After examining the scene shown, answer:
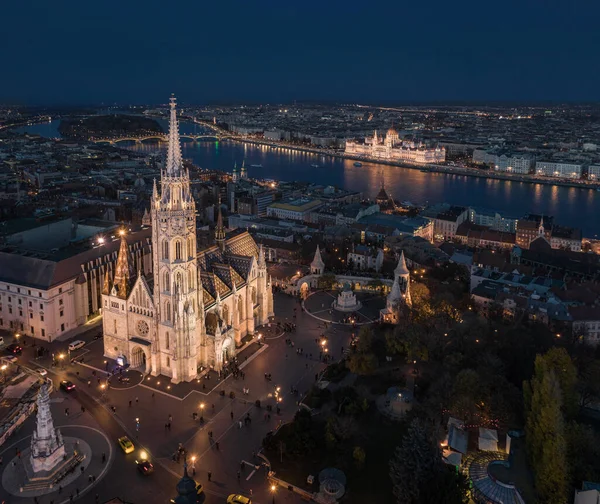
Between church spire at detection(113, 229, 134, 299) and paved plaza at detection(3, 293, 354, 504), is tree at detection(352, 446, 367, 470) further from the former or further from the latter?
church spire at detection(113, 229, 134, 299)

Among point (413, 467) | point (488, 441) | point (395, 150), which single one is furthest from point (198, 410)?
point (395, 150)

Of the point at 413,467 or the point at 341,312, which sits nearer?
the point at 413,467

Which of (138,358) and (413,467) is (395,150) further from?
(413,467)

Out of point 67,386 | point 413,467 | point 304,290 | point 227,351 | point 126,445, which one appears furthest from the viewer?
point 304,290

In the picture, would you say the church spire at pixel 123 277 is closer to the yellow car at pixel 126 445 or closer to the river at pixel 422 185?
the yellow car at pixel 126 445

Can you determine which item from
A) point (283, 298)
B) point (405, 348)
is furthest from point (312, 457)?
point (283, 298)

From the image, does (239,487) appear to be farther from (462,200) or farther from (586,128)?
(586,128)
